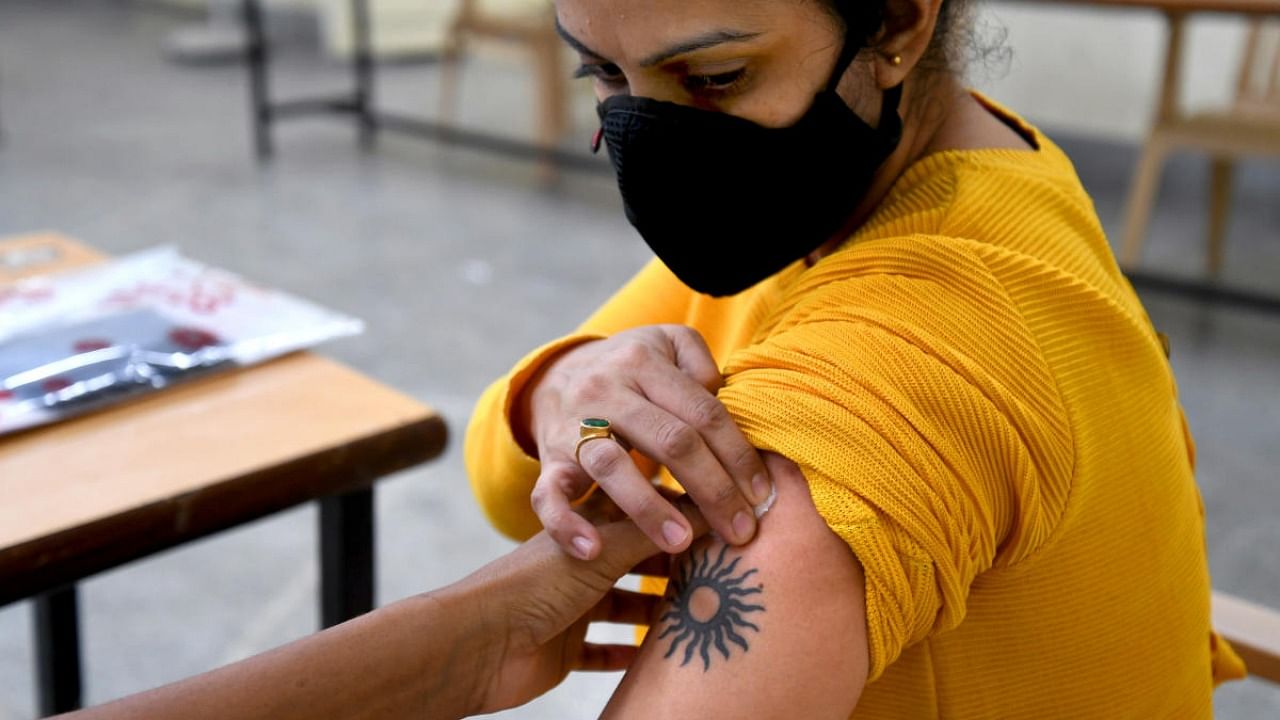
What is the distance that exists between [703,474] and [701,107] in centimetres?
25

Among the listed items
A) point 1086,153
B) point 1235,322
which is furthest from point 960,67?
point 1086,153

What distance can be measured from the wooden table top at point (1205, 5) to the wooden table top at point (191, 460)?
8.86ft

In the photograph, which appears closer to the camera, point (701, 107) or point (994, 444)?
point (994, 444)

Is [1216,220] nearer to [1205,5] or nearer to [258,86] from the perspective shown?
[1205,5]

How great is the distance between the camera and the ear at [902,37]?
0.86 m

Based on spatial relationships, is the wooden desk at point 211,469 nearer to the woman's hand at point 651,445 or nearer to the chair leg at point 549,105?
the woman's hand at point 651,445

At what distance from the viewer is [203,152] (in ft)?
17.9

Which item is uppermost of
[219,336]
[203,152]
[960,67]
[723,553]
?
[960,67]

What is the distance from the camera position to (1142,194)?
12.1ft

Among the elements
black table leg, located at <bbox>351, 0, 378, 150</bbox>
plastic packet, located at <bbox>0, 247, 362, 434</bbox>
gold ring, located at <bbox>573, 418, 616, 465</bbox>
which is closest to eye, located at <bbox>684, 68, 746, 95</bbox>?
gold ring, located at <bbox>573, 418, 616, 465</bbox>

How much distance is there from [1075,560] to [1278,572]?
1865 millimetres

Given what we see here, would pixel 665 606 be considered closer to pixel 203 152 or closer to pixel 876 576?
pixel 876 576

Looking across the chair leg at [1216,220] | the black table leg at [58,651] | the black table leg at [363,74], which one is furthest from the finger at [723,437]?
the black table leg at [363,74]

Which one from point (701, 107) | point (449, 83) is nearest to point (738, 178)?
point (701, 107)
